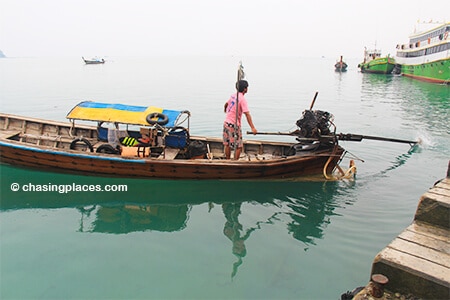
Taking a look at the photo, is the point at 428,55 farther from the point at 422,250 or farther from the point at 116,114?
the point at 422,250

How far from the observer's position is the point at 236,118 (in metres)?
7.52

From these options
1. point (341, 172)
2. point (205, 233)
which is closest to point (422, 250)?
point (205, 233)

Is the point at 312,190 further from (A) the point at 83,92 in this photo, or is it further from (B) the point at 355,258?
(A) the point at 83,92

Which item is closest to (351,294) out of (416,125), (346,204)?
(346,204)

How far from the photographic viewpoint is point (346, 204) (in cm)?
742

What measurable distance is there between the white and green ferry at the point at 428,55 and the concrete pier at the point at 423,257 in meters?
35.6

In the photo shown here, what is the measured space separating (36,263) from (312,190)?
5.92 m

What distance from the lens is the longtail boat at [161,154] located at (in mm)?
7867

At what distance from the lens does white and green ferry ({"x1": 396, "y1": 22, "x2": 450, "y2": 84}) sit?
33656 mm

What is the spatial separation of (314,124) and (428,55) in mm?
38096

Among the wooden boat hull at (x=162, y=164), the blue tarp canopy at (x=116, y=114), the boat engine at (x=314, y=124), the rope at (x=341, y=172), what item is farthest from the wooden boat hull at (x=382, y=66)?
the blue tarp canopy at (x=116, y=114)

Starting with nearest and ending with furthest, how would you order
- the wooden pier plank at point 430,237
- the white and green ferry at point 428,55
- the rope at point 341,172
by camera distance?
1. the wooden pier plank at point 430,237
2. the rope at point 341,172
3. the white and green ferry at point 428,55

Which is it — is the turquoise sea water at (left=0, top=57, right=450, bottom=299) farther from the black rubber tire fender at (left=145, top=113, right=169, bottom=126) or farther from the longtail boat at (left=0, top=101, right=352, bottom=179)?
the black rubber tire fender at (left=145, top=113, right=169, bottom=126)

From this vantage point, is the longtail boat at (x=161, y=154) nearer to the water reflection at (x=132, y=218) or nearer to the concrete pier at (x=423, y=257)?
the water reflection at (x=132, y=218)
